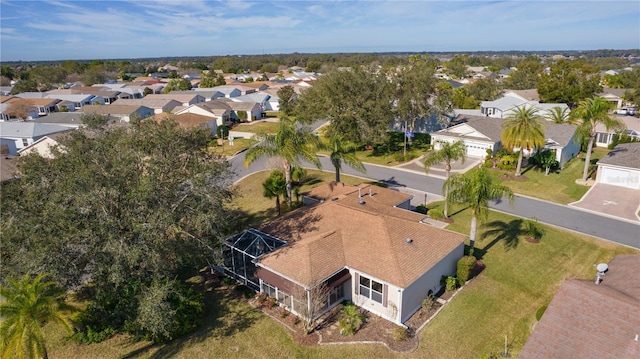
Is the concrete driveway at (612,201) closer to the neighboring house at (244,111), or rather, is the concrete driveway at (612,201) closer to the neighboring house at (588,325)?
the neighboring house at (588,325)

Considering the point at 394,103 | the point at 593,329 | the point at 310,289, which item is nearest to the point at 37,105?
the point at 394,103

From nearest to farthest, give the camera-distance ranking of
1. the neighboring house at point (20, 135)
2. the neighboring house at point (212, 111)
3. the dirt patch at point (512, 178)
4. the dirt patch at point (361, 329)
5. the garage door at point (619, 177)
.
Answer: the dirt patch at point (361, 329), the garage door at point (619, 177), the dirt patch at point (512, 178), the neighboring house at point (20, 135), the neighboring house at point (212, 111)

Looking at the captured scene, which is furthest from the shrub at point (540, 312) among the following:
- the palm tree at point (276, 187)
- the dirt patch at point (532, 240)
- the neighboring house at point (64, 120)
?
the neighboring house at point (64, 120)

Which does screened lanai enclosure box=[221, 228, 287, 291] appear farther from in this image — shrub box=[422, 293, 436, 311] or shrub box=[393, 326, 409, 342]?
shrub box=[422, 293, 436, 311]

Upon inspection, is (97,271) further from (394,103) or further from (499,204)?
(394,103)

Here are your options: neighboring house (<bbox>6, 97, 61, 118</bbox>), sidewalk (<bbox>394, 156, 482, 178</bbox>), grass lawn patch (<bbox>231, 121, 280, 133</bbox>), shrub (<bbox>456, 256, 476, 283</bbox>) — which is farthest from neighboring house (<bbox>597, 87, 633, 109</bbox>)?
neighboring house (<bbox>6, 97, 61, 118</bbox>)

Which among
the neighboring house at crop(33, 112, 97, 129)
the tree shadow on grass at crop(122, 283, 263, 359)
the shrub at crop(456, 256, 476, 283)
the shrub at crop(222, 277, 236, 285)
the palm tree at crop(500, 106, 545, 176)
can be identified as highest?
the palm tree at crop(500, 106, 545, 176)
